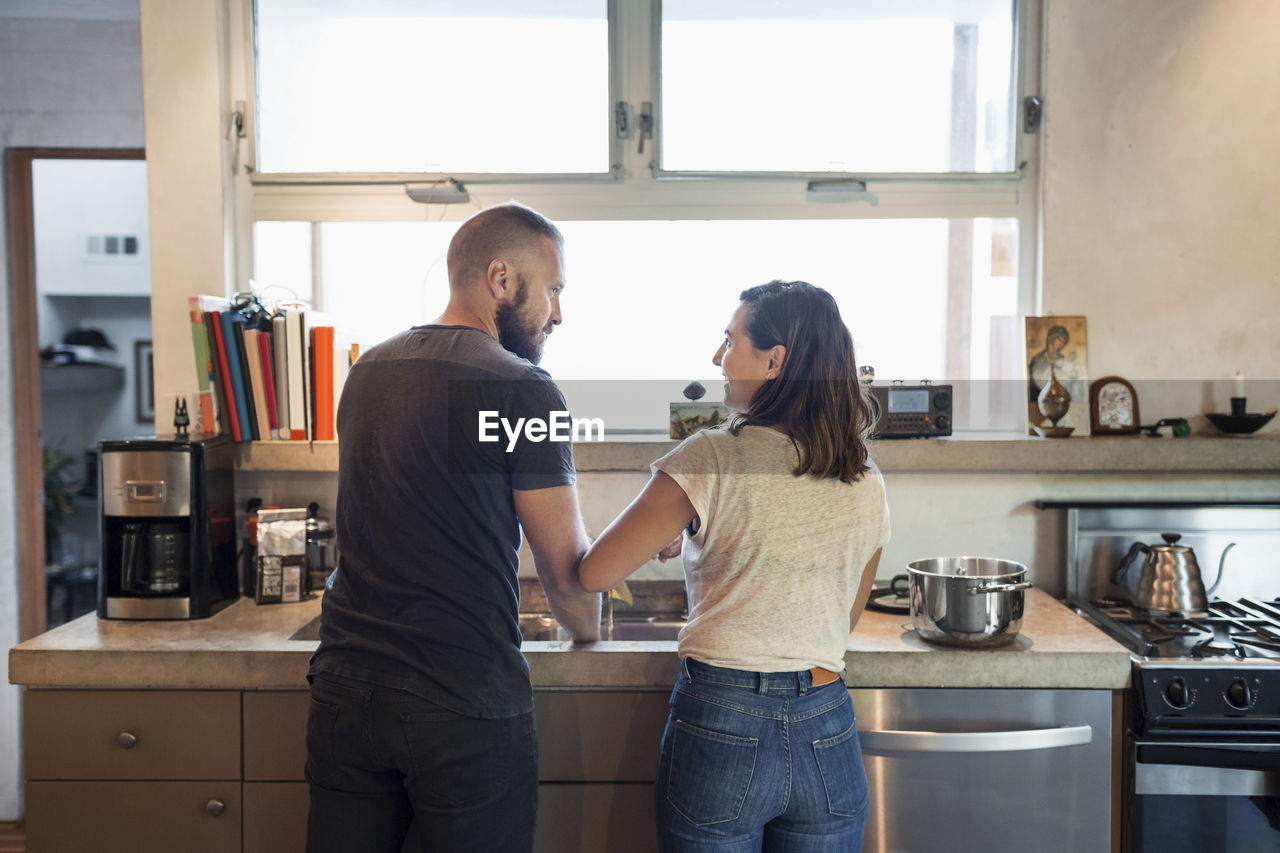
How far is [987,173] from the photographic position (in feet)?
8.07

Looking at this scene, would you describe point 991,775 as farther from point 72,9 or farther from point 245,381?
point 72,9

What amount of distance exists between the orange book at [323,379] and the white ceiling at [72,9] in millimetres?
1690

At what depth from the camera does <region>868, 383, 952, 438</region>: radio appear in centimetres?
231

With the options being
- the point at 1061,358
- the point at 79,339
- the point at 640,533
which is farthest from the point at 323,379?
the point at 79,339

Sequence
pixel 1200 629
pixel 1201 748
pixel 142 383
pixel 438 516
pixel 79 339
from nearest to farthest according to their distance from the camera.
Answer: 1. pixel 438 516
2. pixel 1201 748
3. pixel 1200 629
4. pixel 79 339
5. pixel 142 383

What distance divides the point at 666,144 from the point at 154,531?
4.96 ft

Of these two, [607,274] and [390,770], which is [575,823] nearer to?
[390,770]

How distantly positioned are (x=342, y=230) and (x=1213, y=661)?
221cm

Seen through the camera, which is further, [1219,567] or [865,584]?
[1219,567]

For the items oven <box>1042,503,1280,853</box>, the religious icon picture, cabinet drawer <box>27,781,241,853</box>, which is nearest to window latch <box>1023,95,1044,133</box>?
the religious icon picture

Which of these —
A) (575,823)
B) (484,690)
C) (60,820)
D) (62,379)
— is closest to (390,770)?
(484,690)

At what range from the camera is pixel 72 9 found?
10.4 feet

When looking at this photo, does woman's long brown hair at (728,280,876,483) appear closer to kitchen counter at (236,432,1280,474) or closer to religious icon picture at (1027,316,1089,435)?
kitchen counter at (236,432,1280,474)

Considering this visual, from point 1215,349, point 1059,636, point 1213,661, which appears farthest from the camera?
point 1215,349
